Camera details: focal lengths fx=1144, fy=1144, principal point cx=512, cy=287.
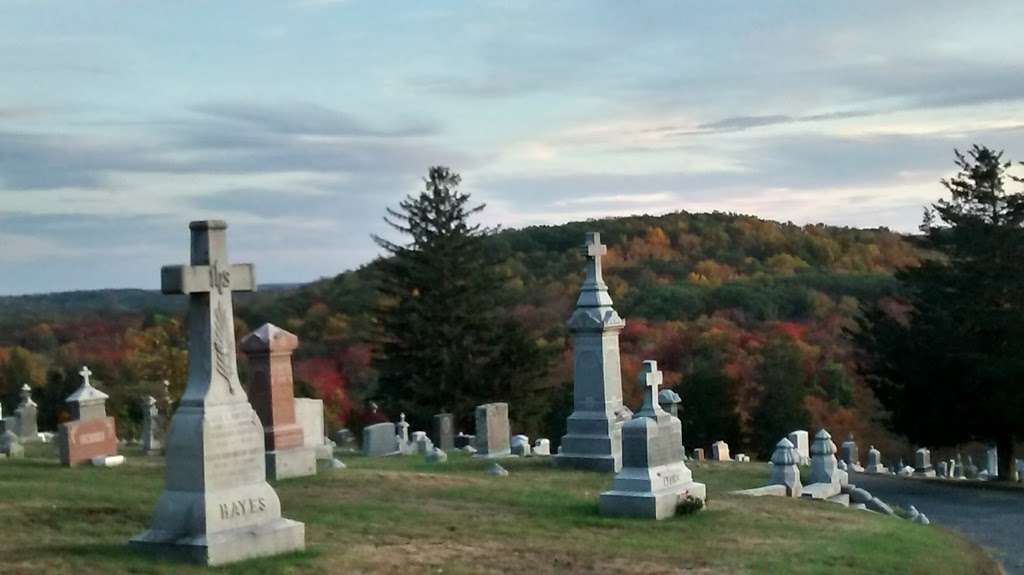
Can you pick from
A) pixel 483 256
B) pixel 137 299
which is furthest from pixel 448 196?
pixel 137 299

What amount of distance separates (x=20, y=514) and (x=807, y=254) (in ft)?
230

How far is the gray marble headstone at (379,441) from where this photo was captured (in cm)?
2377

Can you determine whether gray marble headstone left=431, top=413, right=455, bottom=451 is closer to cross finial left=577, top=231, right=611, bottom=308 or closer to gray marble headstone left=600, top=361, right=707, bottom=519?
cross finial left=577, top=231, right=611, bottom=308

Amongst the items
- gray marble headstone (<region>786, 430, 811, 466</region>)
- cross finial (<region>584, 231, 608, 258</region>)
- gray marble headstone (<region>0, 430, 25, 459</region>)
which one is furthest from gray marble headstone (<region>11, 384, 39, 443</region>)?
gray marble headstone (<region>786, 430, 811, 466</region>)

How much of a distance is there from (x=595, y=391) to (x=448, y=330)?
24.4 metres

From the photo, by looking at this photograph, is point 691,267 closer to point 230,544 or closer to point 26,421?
point 26,421

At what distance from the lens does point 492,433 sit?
22.3 m

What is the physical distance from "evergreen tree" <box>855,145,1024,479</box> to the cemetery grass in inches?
483

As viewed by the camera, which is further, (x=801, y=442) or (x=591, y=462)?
(x=801, y=442)

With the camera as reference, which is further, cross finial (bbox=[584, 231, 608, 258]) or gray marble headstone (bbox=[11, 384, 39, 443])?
gray marble headstone (bbox=[11, 384, 39, 443])

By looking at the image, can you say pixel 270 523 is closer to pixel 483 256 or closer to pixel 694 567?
pixel 694 567

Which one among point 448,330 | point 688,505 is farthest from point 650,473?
point 448,330

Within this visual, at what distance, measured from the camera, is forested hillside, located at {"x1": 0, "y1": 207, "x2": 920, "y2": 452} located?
4103 centimetres

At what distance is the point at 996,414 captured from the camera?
2673cm
